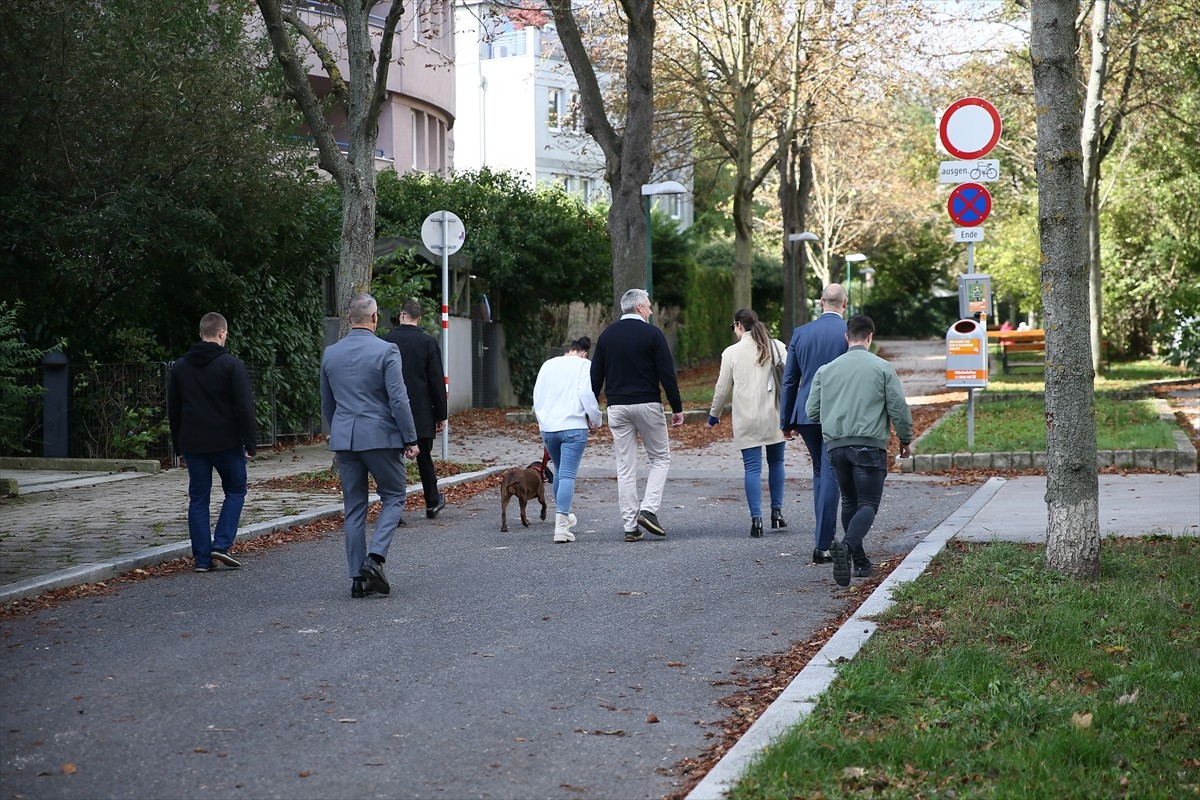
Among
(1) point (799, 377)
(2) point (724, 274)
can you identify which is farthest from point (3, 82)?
(2) point (724, 274)

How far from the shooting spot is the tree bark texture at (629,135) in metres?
22.1

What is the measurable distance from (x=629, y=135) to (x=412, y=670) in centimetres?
1666

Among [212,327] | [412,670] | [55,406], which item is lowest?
[412,670]

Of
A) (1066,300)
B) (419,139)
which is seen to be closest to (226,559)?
(1066,300)

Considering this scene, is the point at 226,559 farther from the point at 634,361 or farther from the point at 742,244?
the point at 742,244

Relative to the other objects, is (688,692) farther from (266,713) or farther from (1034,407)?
(1034,407)

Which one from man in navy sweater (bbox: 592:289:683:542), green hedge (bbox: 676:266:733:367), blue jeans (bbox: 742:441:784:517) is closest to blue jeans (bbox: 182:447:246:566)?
man in navy sweater (bbox: 592:289:683:542)

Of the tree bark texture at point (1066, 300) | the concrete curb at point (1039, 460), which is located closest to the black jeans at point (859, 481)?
the tree bark texture at point (1066, 300)

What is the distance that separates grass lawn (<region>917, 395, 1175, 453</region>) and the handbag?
4073 mm

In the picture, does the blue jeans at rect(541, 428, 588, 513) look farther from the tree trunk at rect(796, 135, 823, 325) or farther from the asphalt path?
the tree trunk at rect(796, 135, 823, 325)

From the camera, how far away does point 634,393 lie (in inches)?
446

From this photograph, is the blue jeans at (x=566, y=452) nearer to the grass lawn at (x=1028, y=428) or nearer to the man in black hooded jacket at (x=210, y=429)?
the man in black hooded jacket at (x=210, y=429)

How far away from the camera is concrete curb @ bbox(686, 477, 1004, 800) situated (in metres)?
4.86

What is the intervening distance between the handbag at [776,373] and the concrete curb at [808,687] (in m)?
1.90
